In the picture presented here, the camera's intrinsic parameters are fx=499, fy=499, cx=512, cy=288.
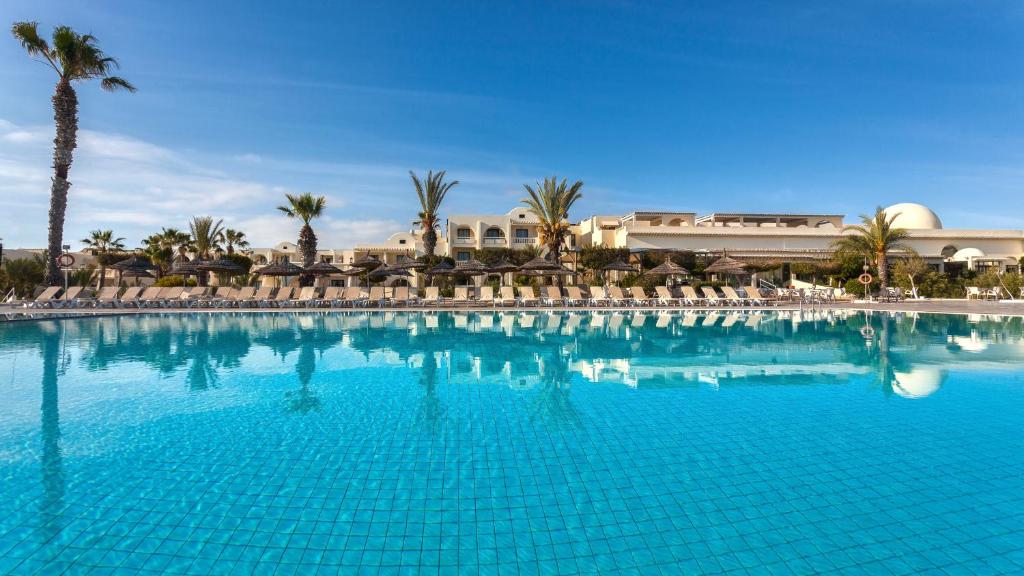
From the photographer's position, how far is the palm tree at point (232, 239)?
36031mm

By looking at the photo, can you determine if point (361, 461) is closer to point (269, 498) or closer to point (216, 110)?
point (269, 498)

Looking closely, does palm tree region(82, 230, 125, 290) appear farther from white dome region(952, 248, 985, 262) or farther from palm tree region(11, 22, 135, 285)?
white dome region(952, 248, 985, 262)

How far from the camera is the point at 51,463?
4.26 m

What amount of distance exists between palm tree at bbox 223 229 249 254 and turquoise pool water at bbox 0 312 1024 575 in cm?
2981

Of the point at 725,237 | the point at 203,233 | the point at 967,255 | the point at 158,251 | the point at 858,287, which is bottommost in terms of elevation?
the point at 858,287

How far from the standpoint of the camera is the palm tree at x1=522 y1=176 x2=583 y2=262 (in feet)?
95.9

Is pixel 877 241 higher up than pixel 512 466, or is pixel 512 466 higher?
pixel 877 241

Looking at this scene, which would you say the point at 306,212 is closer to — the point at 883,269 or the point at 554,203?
the point at 554,203

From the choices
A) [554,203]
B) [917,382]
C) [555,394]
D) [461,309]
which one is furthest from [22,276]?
[917,382]

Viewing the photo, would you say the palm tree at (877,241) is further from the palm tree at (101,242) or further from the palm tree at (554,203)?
the palm tree at (101,242)

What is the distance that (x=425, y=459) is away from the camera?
4391mm

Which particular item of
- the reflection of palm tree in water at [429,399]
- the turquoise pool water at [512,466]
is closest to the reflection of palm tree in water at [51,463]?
the turquoise pool water at [512,466]

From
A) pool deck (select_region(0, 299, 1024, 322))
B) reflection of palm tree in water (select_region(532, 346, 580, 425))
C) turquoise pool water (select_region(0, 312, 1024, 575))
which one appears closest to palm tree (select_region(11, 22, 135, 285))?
pool deck (select_region(0, 299, 1024, 322))

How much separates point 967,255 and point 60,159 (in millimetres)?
51892
